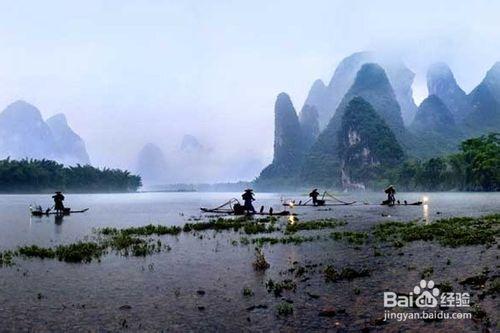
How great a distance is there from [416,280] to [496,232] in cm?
1376

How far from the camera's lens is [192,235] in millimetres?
32094

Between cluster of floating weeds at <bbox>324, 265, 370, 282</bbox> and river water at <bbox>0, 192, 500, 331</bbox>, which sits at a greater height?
cluster of floating weeds at <bbox>324, 265, 370, 282</bbox>

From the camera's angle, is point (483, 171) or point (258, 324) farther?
point (483, 171)

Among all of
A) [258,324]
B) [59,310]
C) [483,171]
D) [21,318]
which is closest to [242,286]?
[258,324]

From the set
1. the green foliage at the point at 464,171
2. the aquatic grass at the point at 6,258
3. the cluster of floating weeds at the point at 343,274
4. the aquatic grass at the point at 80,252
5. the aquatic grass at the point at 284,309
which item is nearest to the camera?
the aquatic grass at the point at 284,309

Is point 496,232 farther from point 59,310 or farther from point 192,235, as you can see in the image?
point 59,310

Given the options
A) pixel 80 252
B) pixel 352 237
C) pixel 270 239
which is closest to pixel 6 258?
pixel 80 252

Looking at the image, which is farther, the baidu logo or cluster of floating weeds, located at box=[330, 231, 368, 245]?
cluster of floating weeds, located at box=[330, 231, 368, 245]

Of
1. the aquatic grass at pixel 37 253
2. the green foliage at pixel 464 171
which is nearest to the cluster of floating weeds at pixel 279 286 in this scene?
the aquatic grass at pixel 37 253

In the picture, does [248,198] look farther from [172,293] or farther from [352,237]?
[172,293]

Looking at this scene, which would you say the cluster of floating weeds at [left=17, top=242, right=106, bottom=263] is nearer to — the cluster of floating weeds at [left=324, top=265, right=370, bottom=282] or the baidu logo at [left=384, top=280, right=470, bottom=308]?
the cluster of floating weeds at [left=324, top=265, right=370, bottom=282]

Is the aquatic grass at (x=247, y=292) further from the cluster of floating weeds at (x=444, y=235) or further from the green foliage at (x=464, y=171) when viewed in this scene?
the green foliage at (x=464, y=171)

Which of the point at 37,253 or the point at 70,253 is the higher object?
the point at 70,253

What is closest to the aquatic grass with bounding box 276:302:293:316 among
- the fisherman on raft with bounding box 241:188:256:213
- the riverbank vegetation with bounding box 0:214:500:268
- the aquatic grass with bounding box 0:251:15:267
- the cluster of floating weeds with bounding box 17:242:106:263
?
the riverbank vegetation with bounding box 0:214:500:268
